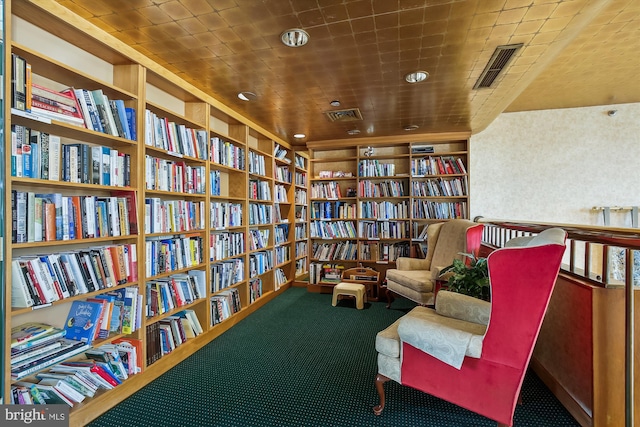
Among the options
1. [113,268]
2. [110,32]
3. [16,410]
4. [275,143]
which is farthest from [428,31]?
[16,410]

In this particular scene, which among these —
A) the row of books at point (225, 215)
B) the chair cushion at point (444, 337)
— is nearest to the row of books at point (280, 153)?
the row of books at point (225, 215)

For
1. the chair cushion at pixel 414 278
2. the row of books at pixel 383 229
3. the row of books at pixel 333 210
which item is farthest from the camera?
the row of books at pixel 333 210

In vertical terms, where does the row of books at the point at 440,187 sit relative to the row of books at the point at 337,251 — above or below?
above

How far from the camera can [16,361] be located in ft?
4.48

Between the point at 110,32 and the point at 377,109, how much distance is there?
7.90 feet

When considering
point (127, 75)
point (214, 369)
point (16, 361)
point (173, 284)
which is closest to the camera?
point (16, 361)

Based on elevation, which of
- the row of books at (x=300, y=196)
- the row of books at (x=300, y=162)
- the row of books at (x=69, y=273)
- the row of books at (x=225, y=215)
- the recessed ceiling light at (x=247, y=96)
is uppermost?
the recessed ceiling light at (x=247, y=96)

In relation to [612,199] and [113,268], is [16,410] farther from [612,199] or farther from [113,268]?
[612,199]

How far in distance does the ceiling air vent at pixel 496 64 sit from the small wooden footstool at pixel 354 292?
8.21 feet

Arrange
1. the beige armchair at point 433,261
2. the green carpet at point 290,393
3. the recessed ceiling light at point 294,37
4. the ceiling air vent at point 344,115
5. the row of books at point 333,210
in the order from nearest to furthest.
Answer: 1. the green carpet at point 290,393
2. the recessed ceiling light at point 294,37
3. the beige armchair at point 433,261
4. the ceiling air vent at point 344,115
5. the row of books at point 333,210

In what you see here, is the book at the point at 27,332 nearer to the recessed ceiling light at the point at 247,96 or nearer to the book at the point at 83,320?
the book at the point at 83,320

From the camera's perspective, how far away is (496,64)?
2266mm

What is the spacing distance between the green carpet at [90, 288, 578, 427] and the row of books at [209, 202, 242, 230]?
1.10m

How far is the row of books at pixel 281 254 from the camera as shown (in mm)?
4223
